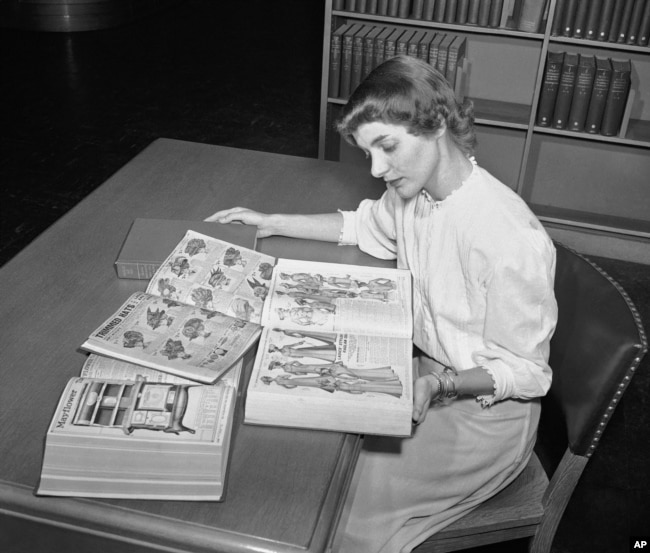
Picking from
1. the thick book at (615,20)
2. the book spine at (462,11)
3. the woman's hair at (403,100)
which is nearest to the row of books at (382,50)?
the book spine at (462,11)

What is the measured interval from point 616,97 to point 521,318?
230 centimetres

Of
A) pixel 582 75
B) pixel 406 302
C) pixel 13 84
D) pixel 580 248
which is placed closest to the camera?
pixel 406 302

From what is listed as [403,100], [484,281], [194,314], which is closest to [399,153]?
[403,100]

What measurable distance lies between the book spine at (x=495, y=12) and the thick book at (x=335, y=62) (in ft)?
2.24

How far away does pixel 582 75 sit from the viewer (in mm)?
3357

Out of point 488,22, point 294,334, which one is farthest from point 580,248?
point 294,334

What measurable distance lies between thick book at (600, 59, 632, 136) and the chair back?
6.48 feet

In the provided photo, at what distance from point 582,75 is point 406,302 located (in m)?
2.26

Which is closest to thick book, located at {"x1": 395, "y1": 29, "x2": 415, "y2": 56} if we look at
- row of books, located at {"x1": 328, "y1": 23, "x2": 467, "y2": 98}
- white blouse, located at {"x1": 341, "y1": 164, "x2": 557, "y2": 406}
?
row of books, located at {"x1": 328, "y1": 23, "x2": 467, "y2": 98}

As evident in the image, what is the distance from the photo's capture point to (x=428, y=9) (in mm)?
3500

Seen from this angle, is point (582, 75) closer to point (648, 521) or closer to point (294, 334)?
point (648, 521)

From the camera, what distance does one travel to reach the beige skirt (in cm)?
153

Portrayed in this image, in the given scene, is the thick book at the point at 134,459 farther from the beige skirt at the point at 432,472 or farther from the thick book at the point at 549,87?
the thick book at the point at 549,87

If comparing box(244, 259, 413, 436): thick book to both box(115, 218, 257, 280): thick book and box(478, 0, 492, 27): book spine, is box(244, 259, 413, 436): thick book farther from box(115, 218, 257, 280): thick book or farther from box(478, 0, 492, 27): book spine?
box(478, 0, 492, 27): book spine
